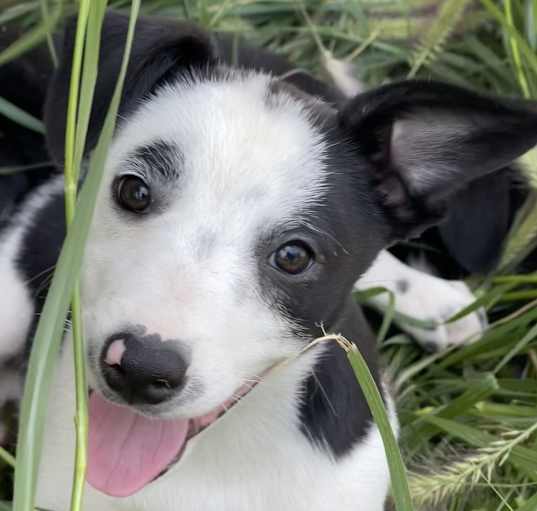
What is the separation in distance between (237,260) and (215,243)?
0.07 meters

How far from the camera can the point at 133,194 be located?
7.29ft

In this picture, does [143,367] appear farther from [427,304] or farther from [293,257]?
[427,304]

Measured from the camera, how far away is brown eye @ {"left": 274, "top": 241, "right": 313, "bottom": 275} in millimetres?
2182

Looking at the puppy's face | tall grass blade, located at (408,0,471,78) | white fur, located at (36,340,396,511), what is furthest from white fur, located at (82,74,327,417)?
tall grass blade, located at (408,0,471,78)

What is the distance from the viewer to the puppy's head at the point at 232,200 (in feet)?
6.45

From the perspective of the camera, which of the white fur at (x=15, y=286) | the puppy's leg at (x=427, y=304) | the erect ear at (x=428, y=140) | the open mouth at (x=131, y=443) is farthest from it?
the puppy's leg at (x=427, y=304)

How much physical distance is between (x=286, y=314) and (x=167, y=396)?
386mm

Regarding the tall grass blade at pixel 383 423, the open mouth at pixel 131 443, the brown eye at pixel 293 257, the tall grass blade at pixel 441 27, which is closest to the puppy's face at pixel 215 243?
the brown eye at pixel 293 257

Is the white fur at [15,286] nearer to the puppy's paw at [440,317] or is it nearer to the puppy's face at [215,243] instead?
the puppy's face at [215,243]

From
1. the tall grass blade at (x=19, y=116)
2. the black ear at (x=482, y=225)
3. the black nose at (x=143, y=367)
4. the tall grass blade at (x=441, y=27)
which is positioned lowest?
the tall grass blade at (x=19, y=116)

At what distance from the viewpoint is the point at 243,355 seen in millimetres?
2094

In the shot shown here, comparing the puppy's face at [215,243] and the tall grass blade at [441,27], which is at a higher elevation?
the tall grass blade at [441,27]

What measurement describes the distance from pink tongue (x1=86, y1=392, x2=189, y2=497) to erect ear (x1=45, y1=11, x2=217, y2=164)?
0.74 m

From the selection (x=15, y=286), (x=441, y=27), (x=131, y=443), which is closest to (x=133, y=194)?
(x=131, y=443)
